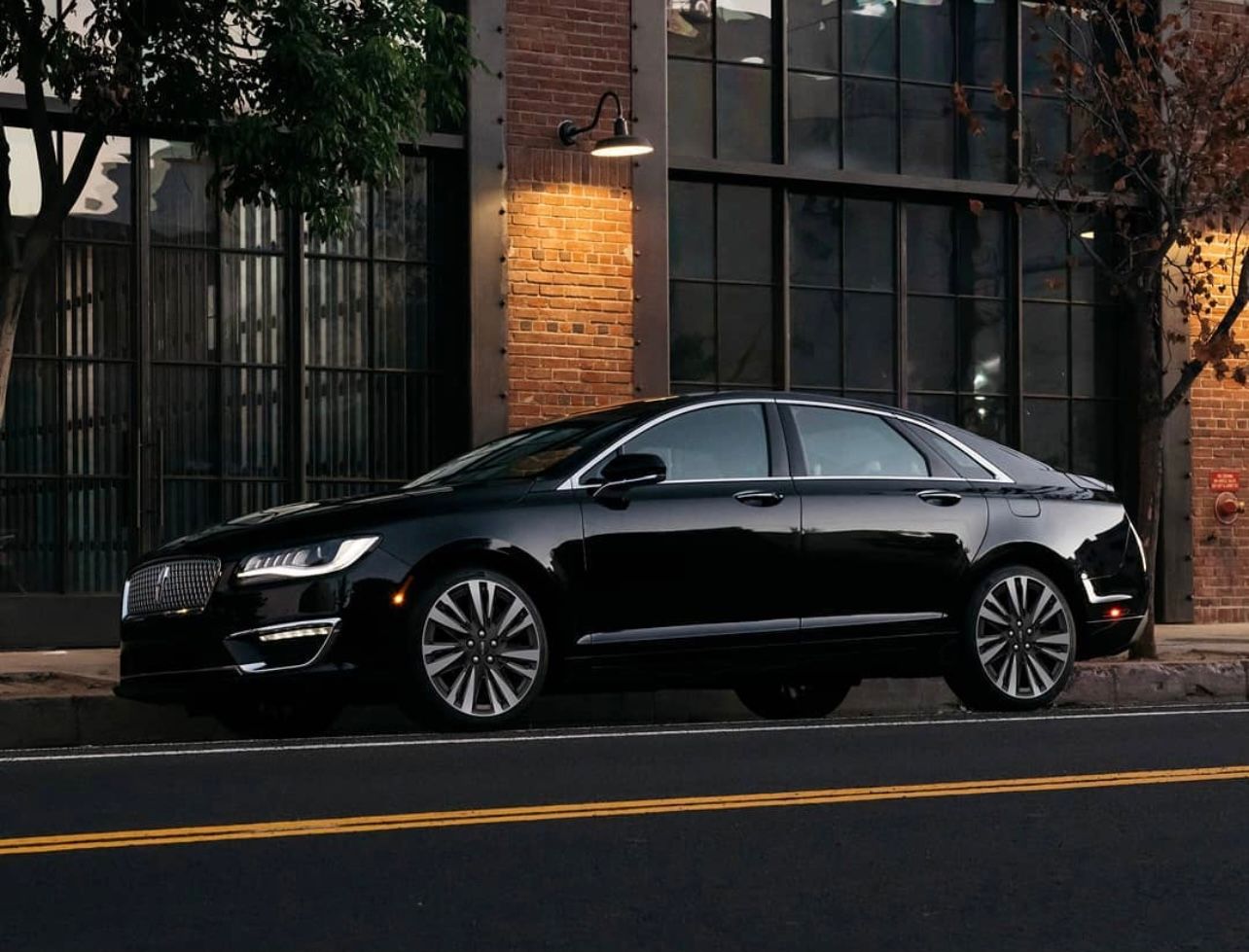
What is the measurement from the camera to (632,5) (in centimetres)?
1750

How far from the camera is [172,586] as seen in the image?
32.8ft

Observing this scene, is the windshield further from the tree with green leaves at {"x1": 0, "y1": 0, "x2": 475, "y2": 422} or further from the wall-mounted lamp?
the wall-mounted lamp

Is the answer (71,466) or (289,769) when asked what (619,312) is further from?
(289,769)

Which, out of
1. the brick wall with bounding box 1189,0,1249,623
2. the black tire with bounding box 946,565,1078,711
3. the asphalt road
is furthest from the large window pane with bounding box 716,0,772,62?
the asphalt road

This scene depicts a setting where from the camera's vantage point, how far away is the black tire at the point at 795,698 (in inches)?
466

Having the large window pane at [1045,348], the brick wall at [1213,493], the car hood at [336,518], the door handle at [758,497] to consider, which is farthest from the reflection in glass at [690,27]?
the car hood at [336,518]

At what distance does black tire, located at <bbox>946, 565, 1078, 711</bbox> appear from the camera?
11141 mm

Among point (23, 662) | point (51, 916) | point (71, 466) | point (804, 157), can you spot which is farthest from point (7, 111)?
point (51, 916)

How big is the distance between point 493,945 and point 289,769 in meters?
3.22

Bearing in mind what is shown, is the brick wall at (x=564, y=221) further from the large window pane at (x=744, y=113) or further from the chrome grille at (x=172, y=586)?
the chrome grille at (x=172, y=586)

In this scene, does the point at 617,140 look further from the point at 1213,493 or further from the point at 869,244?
the point at 1213,493

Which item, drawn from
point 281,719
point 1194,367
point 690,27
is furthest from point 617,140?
point 281,719

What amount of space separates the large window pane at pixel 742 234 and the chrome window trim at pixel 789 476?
21.5ft

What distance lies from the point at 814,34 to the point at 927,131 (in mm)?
1277
